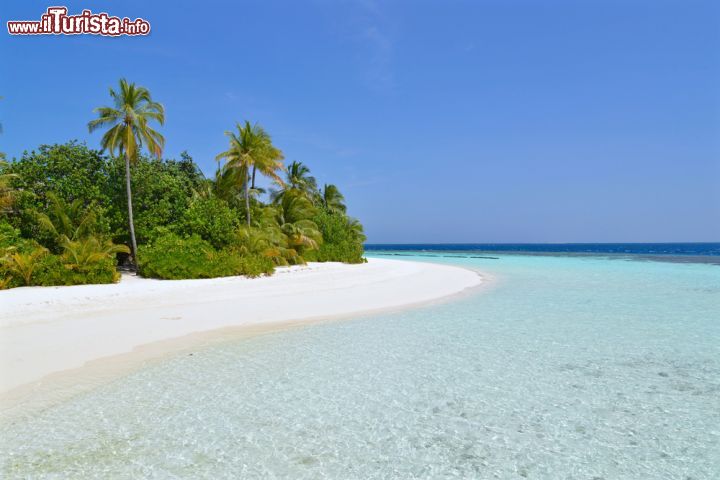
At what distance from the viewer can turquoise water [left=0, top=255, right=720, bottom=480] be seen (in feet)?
11.4

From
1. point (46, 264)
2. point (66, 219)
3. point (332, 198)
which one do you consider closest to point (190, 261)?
point (46, 264)

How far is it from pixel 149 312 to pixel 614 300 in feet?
47.3

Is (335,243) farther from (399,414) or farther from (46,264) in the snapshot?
(399,414)

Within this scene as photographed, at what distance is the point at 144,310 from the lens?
10406 mm

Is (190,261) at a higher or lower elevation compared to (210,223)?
lower

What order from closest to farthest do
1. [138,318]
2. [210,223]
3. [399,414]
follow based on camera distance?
1. [399,414]
2. [138,318]
3. [210,223]

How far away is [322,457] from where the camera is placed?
3.60m

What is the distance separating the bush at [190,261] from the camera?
16.4 m

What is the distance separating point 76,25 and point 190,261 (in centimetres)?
928

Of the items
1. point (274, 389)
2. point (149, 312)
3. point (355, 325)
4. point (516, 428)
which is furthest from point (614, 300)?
point (149, 312)

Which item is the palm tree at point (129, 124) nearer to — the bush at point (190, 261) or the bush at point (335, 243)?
the bush at point (190, 261)

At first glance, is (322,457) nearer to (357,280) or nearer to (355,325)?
(355,325)

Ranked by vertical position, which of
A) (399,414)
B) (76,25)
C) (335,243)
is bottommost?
(399,414)

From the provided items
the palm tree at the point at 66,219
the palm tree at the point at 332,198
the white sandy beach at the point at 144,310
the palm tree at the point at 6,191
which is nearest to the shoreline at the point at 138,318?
the white sandy beach at the point at 144,310
